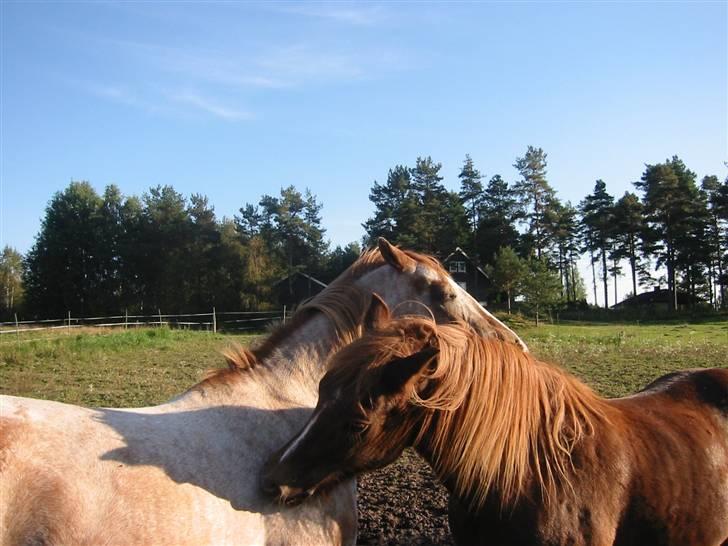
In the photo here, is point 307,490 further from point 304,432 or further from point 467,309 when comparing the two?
point 467,309

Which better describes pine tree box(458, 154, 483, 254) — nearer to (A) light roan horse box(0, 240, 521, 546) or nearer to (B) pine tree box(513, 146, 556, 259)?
(B) pine tree box(513, 146, 556, 259)

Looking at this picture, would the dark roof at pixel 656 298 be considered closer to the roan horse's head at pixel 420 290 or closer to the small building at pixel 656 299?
the small building at pixel 656 299

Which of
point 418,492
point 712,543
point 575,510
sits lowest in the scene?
point 418,492

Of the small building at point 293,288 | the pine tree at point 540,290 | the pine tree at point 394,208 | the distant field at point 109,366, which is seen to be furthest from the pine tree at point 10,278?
the pine tree at point 540,290

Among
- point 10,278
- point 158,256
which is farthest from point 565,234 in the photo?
point 10,278

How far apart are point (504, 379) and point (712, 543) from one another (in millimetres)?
1444

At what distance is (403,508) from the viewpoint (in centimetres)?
511

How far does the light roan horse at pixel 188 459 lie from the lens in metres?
2.26

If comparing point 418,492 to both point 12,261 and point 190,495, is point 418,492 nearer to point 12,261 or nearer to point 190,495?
point 190,495

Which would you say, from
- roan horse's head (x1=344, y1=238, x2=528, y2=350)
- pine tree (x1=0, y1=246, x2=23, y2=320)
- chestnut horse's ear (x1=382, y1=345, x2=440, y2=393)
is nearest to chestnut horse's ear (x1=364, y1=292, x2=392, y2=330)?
roan horse's head (x1=344, y1=238, x2=528, y2=350)

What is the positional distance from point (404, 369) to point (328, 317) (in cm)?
120

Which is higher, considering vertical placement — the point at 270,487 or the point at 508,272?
the point at 508,272

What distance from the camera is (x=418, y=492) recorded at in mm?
5543

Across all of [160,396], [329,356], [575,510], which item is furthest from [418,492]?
[160,396]
